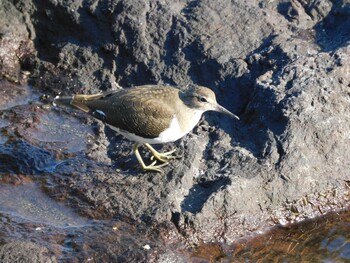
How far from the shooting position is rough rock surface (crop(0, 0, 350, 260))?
721 centimetres

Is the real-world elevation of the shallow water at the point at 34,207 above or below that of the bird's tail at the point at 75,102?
below

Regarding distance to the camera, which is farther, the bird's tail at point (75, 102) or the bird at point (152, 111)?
the bird's tail at point (75, 102)

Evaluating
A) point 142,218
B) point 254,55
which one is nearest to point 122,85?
point 254,55

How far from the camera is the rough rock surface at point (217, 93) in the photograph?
7211mm

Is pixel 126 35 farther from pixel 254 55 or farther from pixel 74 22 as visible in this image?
pixel 254 55

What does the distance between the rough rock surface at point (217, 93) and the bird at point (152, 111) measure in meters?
0.31

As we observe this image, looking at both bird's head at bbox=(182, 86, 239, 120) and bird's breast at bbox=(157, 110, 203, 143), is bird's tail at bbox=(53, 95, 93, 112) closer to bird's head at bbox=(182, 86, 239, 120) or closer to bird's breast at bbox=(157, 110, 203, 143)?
bird's breast at bbox=(157, 110, 203, 143)

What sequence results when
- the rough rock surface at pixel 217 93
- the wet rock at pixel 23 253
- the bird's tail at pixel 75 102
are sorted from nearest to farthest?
the wet rock at pixel 23 253 < the rough rock surface at pixel 217 93 < the bird's tail at pixel 75 102

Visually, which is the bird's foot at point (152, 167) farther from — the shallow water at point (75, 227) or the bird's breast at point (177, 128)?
Result: the shallow water at point (75, 227)

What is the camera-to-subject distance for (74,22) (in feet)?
32.1

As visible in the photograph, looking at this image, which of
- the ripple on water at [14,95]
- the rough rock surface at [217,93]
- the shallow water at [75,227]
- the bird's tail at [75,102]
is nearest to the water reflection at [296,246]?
the shallow water at [75,227]

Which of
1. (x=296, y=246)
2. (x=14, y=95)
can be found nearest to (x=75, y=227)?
(x=296, y=246)

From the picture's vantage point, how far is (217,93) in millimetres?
8672

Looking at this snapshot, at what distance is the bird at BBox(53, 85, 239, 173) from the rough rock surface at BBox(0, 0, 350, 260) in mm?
313
